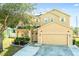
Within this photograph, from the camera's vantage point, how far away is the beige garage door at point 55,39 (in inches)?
180

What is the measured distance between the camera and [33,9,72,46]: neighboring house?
452 cm

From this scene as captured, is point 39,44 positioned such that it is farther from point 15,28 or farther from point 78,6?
point 78,6

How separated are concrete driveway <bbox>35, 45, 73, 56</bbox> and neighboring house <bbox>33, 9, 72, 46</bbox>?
0.19 feet

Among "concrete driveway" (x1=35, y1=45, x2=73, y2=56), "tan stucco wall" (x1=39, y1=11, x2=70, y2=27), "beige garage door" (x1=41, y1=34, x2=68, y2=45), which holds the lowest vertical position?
"concrete driveway" (x1=35, y1=45, x2=73, y2=56)

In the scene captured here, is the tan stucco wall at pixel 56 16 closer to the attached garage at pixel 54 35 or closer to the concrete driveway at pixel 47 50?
the attached garage at pixel 54 35

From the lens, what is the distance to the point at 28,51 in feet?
14.8

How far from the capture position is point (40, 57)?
4523 millimetres

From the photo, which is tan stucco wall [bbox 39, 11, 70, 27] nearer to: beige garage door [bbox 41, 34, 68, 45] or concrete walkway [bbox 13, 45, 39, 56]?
beige garage door [bbox 41, 34, 68, 45]

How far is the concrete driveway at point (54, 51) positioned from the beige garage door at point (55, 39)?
0.19 ft

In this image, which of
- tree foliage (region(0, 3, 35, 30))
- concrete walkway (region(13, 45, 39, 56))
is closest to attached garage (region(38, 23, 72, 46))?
concrete walkway (region(13, 45, 39, 56))

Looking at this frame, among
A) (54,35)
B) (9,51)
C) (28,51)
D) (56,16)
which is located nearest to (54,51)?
(54,35)

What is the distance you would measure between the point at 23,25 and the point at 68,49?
73 centimetres

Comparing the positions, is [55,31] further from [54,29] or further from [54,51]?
[54,51]

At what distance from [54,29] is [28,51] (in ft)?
1.60
